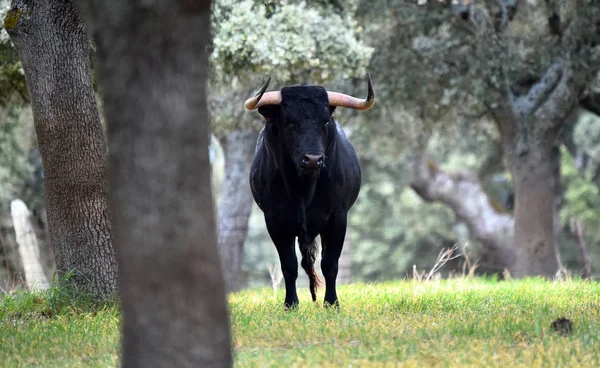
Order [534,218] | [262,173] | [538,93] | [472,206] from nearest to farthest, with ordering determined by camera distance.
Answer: [262,173], [538,93], [534,218], [472,206]

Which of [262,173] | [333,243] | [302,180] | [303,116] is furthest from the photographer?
[262,173]

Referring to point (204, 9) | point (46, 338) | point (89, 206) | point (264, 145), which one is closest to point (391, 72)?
point (264, 145)

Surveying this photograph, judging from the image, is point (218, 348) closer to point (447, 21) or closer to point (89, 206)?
point (89, 206)

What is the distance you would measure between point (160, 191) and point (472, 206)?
21749mm

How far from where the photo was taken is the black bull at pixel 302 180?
7992 millimetres

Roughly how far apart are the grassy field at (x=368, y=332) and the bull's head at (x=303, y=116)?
1367mm

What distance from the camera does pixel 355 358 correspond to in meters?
5.40

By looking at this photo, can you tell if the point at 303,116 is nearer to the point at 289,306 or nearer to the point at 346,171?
the point at 346,171

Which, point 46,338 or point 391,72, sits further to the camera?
point 391,72

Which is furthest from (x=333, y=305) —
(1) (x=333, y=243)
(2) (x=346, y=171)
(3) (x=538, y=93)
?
(3) (x=538, y=93)

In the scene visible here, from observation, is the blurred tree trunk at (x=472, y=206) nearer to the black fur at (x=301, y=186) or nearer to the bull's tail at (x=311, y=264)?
the bull's tail at (x=311, y=264)

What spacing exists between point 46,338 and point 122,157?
116 inches

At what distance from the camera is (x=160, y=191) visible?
4.04 meters

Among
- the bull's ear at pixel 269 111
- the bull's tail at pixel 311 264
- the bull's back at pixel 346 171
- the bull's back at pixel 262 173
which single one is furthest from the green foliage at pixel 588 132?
the bull's ear at pixel 269 111
